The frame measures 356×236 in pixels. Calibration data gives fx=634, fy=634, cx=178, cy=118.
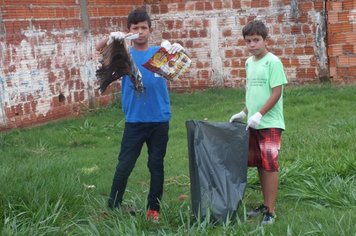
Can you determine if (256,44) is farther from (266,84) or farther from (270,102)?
(270,102)

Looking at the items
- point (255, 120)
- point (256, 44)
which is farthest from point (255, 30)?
point (255, 120)

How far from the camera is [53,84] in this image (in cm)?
1020

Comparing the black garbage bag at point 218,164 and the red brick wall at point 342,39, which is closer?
the black garbage bag at point 218,164

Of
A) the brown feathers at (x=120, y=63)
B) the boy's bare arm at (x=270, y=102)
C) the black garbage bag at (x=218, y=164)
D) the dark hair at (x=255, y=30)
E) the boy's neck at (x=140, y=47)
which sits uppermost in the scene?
the dark hair at (x=255, y=30)

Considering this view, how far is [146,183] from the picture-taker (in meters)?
6.45

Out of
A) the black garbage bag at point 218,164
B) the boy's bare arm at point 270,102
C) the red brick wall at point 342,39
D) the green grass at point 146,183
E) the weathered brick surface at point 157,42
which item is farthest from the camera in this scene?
the red brick wall at point 342,39

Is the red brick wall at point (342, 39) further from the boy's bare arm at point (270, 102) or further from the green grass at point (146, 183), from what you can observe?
the boy's bare arm at point (270, 102)

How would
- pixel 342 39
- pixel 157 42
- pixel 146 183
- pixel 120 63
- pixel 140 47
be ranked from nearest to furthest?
pixel 120 63 < pixel 140 47 < pixel 146 183 < pixel 342 39 < pixel 157 42

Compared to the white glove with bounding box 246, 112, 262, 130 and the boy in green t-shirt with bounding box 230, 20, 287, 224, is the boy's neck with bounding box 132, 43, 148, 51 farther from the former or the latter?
the white glove with bounding box 246, 112, 262, 130

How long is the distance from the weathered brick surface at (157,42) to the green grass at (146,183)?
2.75ft

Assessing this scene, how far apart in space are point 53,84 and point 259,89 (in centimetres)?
578

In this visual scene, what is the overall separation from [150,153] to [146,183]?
1.29 metres

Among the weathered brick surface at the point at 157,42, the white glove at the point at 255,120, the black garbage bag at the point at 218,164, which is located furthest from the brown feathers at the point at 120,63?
the weathered brick surface at the point at 157,42

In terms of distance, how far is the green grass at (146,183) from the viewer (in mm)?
4539
